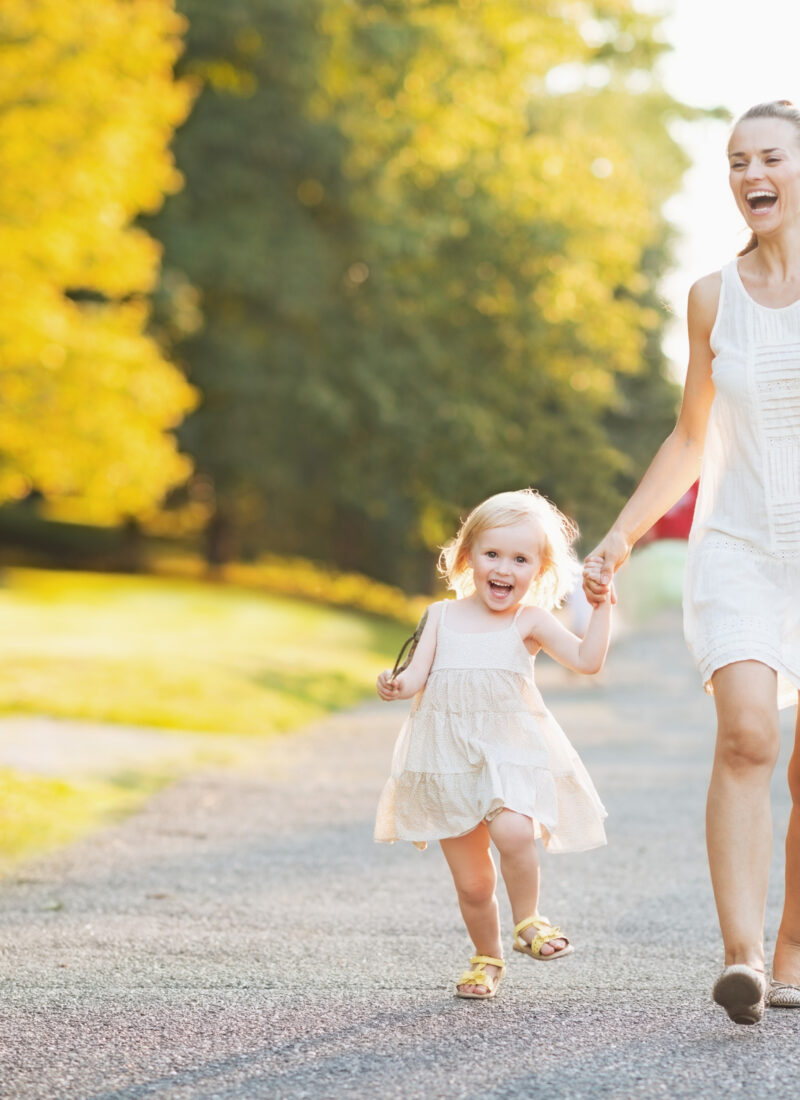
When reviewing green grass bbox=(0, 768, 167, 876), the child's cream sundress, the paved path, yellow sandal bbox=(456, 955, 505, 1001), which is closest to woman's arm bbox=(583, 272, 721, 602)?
the child's cream sundress

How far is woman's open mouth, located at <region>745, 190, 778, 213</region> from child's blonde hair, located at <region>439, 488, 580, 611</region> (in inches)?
36.4

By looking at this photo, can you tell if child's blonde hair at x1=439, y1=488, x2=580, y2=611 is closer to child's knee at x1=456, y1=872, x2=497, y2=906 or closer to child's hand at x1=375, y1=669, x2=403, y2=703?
child's hand at x1=375, y1=669, x2=403, y2=703

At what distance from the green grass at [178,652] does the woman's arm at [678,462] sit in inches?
334

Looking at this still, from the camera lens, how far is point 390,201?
29172mm

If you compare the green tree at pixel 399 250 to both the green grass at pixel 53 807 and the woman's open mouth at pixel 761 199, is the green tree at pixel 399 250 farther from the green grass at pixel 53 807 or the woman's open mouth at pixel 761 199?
the woman's open mouth at pixel 761 199

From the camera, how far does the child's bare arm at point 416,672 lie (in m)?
4.14

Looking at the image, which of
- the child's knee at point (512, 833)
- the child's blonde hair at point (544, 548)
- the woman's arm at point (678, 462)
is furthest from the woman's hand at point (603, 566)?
the child's knee at point (512, 833)

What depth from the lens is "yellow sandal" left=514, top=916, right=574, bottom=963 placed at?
12.9 ft

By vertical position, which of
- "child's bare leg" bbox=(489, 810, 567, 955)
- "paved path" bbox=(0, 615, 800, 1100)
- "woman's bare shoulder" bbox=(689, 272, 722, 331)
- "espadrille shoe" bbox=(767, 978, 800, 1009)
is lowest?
"paved path" bbox=(0, 615, 800, 1100)

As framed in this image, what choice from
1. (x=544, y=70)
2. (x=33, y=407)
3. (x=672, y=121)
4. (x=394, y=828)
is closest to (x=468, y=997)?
(x=394, y=828)

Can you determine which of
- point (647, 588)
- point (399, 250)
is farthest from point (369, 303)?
point (647, 588)

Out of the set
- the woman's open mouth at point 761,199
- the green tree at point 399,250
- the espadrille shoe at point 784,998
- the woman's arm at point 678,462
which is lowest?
the espadrille shoe at point 784,998

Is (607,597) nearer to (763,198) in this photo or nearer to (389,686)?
(389,686)

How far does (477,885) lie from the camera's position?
162 inches
